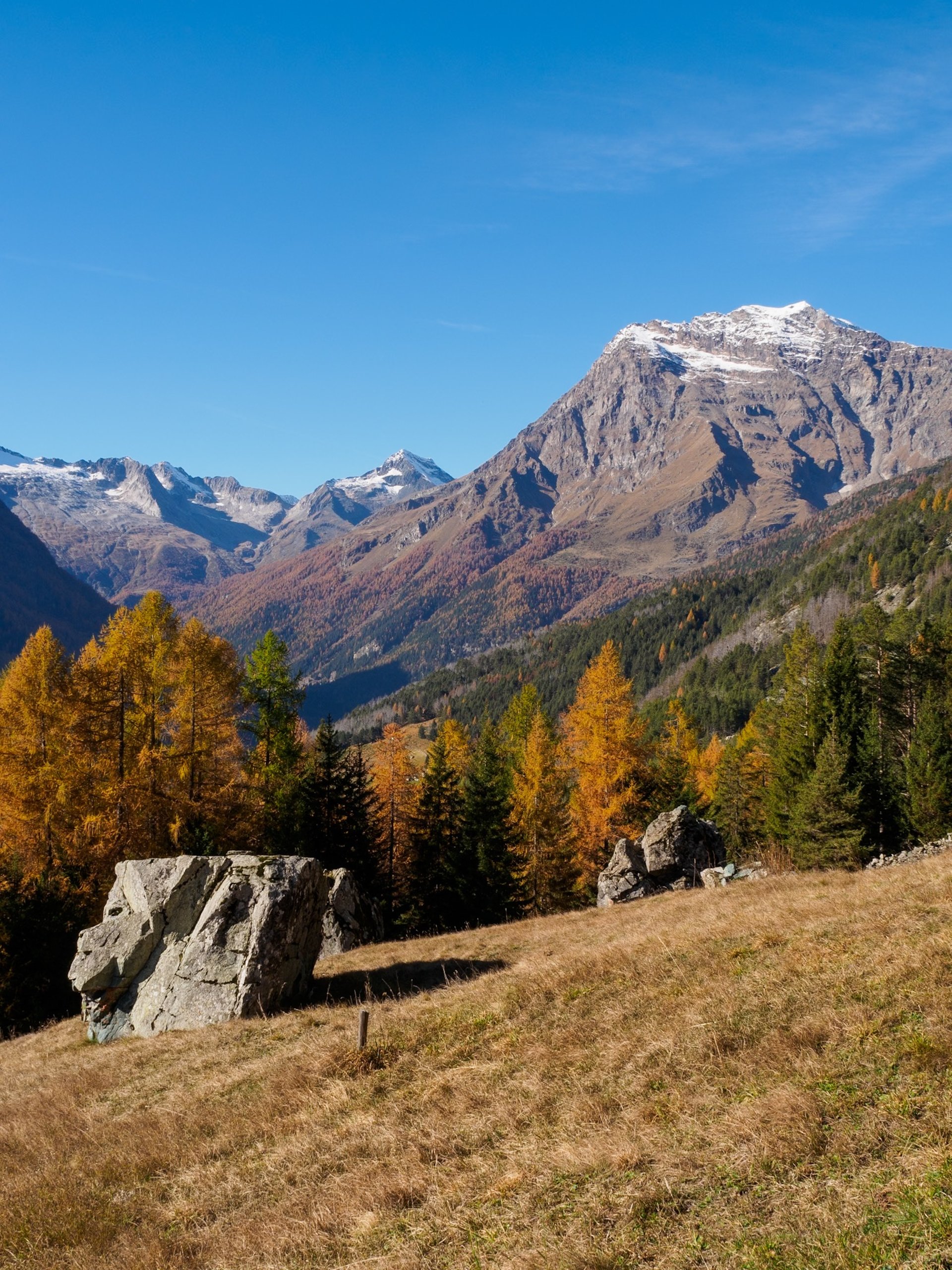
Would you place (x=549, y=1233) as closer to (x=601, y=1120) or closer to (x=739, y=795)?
(x=601, y=1120)

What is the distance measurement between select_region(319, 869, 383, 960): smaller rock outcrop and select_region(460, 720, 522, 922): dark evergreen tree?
7835mm

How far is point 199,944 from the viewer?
21.3 meters

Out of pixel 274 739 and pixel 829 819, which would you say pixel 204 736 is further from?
pixel 829 819

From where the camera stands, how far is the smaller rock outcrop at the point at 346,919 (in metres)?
29.6

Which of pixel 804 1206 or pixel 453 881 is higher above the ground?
pixel 804 1206

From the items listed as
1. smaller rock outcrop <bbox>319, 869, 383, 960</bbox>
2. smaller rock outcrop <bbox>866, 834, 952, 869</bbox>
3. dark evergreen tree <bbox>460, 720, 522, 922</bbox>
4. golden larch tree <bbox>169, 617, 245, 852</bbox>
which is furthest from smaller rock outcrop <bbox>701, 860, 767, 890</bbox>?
golden larch tree <bbox>169, 617, 245, 852</bbox>

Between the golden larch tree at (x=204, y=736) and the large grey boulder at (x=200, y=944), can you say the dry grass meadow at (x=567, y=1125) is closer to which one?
the large grey boulder at (x=200, y=944)

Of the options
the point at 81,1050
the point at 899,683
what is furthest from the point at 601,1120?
the point at 899,683

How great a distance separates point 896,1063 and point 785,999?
2863mm

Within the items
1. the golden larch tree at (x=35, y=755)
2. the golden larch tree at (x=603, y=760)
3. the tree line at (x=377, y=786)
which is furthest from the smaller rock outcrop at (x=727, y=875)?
the golden larch tree at (x=35, y=755)

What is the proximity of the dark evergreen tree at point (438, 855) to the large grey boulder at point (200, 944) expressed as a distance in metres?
17.2

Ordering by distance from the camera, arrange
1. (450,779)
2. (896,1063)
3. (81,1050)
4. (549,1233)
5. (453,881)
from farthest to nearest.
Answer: (450,779) → (453,881) → (81,1050) → (896,1063) → (549,1233)

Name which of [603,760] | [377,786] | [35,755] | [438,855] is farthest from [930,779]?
[35,755]

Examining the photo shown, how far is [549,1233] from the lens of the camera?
26.1 feet
